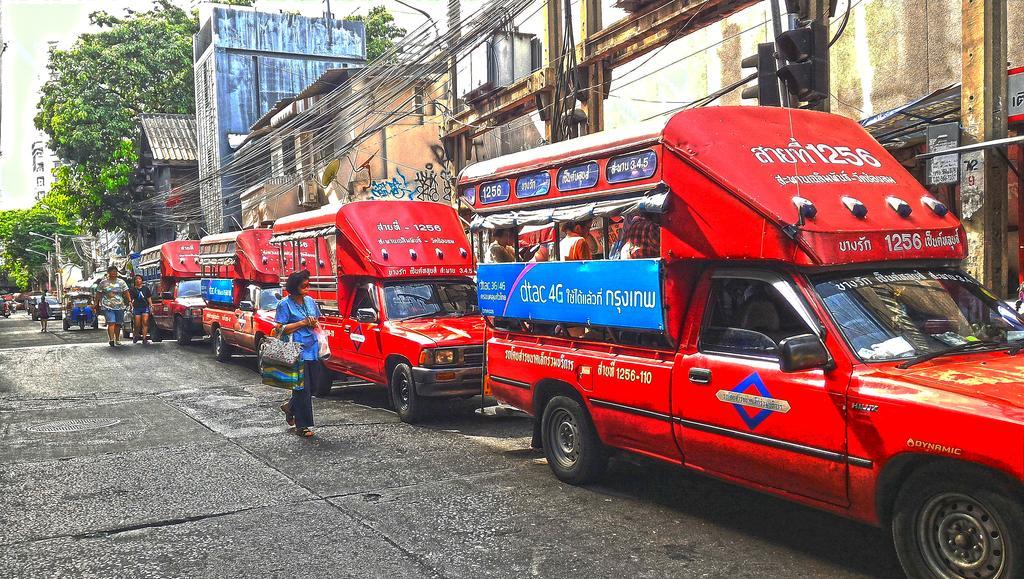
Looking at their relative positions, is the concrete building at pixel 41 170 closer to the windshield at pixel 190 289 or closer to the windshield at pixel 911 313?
the windshield at pixel 190 289

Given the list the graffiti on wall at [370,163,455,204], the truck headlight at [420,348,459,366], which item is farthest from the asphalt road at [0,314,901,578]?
the graffiti on wall at [370,163,455,204]

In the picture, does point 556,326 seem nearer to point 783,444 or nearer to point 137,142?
point 783,444

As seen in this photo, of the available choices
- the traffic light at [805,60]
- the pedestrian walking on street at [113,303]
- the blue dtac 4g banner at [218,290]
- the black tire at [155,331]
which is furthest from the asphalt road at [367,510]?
the black tire at [155,331]

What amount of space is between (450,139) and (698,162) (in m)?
15.6

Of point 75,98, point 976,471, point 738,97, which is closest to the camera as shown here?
point 976,471

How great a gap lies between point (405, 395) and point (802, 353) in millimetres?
6068

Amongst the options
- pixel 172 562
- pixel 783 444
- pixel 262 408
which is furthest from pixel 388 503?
pixel 262 408

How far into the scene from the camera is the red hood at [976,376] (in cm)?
404

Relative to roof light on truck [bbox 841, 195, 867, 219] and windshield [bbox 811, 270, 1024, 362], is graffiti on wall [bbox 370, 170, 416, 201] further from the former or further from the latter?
windshield [bbox 811, 270, 1024, 362]

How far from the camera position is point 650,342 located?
6203 millimetres

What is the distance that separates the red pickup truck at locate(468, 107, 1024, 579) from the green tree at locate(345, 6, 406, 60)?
138 ft

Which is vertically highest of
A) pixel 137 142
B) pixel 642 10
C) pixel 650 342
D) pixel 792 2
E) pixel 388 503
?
pixel 137 142

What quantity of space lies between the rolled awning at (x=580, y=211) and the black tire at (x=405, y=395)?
82.7 inches

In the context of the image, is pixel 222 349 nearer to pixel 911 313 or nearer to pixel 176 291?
pixel 176 291
